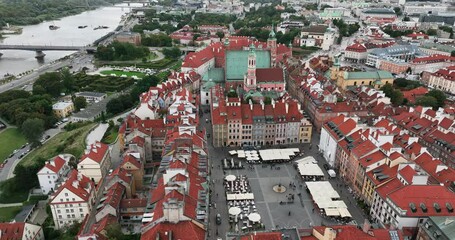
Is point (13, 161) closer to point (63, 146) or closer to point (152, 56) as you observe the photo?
point (63, 146)

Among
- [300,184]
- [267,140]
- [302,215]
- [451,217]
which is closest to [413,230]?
[451,217]

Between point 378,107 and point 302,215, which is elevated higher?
point 378,107

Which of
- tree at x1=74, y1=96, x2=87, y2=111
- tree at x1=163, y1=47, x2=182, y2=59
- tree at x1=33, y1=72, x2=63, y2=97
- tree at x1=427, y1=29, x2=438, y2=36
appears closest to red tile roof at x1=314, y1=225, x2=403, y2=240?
tree at x1=74, y1=96, x2=87, y2=111

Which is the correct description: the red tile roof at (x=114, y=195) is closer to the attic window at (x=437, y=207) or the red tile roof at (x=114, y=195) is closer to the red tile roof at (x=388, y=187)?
the red tile roof at (x=388, y=187)

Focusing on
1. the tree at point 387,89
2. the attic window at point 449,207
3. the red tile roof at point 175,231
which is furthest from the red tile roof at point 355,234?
the tree at point 387,89

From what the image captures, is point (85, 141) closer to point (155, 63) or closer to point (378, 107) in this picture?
point (378, 107)

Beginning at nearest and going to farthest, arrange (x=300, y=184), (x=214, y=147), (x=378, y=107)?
(x=300, y=184)
(x=214, y=147)
(x=378, y=107)

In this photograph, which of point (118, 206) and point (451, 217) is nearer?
point (451, 217)

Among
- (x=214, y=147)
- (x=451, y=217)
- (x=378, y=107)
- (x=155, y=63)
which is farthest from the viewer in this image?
(x=155, y=63)
